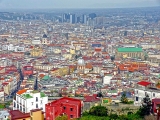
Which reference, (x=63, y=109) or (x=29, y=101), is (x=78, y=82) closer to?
(x=29, y=101)

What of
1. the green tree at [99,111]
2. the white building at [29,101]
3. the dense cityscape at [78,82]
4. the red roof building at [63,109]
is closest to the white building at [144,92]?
the dense cityscape at [78,82]

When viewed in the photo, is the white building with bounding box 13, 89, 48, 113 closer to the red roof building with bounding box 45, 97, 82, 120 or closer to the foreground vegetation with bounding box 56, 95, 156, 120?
the red roof building with bounding box 45, 97, 82, 120

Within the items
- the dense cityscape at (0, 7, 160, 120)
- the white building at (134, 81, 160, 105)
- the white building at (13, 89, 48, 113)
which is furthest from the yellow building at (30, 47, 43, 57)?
the white building at (134, 81, 160, 105)

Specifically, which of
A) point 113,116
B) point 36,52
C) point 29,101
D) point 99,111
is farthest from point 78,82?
point 36,52

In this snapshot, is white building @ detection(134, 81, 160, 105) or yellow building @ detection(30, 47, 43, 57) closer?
white building @ detection(134, 81, 160, 105)


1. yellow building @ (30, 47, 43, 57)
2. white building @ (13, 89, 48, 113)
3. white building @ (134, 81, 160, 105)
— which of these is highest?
white building @ (134, 81, 160, 105)

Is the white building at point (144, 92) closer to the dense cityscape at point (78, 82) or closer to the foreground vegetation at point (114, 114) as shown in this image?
the dense cityscape at point (78, 82)

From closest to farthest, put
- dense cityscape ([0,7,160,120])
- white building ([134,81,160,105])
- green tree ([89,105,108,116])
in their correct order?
green tree ([89,105,108,116]), dense cityscape ([0,7,160,120]), white building ([134,81,160,105])

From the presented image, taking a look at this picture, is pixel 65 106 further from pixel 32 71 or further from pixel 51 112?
pixel 32 71

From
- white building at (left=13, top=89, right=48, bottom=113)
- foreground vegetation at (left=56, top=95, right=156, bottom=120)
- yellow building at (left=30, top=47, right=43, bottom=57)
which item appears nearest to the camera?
foreground vegetation at (left=56, top=95, right=156, bottom=120)
